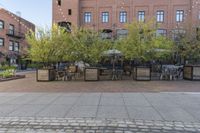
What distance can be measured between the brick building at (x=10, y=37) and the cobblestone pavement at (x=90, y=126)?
1206 inches

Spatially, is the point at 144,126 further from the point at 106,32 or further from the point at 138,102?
the point at 106,32

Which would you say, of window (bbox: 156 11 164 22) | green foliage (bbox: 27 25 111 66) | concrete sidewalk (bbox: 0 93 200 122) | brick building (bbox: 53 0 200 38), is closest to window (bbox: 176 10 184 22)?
brick building (bbox: 53 0 200 38)

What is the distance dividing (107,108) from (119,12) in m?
32.1

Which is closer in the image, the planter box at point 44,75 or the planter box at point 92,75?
the planter box at point 44,75

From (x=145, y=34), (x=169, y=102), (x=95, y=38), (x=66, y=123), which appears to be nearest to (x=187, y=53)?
(x=145, y=34)

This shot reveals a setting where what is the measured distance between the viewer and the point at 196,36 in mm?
20859

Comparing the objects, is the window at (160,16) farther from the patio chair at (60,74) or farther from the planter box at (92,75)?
the patio chair at (60,74)

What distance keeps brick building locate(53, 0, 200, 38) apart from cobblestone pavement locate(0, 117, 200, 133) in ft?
102

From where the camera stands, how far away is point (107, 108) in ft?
23.6

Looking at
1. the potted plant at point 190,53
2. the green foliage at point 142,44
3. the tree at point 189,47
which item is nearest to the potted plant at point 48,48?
the green foliage at point 142,44

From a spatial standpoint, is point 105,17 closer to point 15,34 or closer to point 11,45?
point 15,34

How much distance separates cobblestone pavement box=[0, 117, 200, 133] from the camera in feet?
17.4

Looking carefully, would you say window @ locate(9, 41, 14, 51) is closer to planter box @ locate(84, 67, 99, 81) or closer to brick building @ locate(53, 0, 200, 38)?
brick building @ locate(53, 0, 200, 38)

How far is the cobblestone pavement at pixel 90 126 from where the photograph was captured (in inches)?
208
